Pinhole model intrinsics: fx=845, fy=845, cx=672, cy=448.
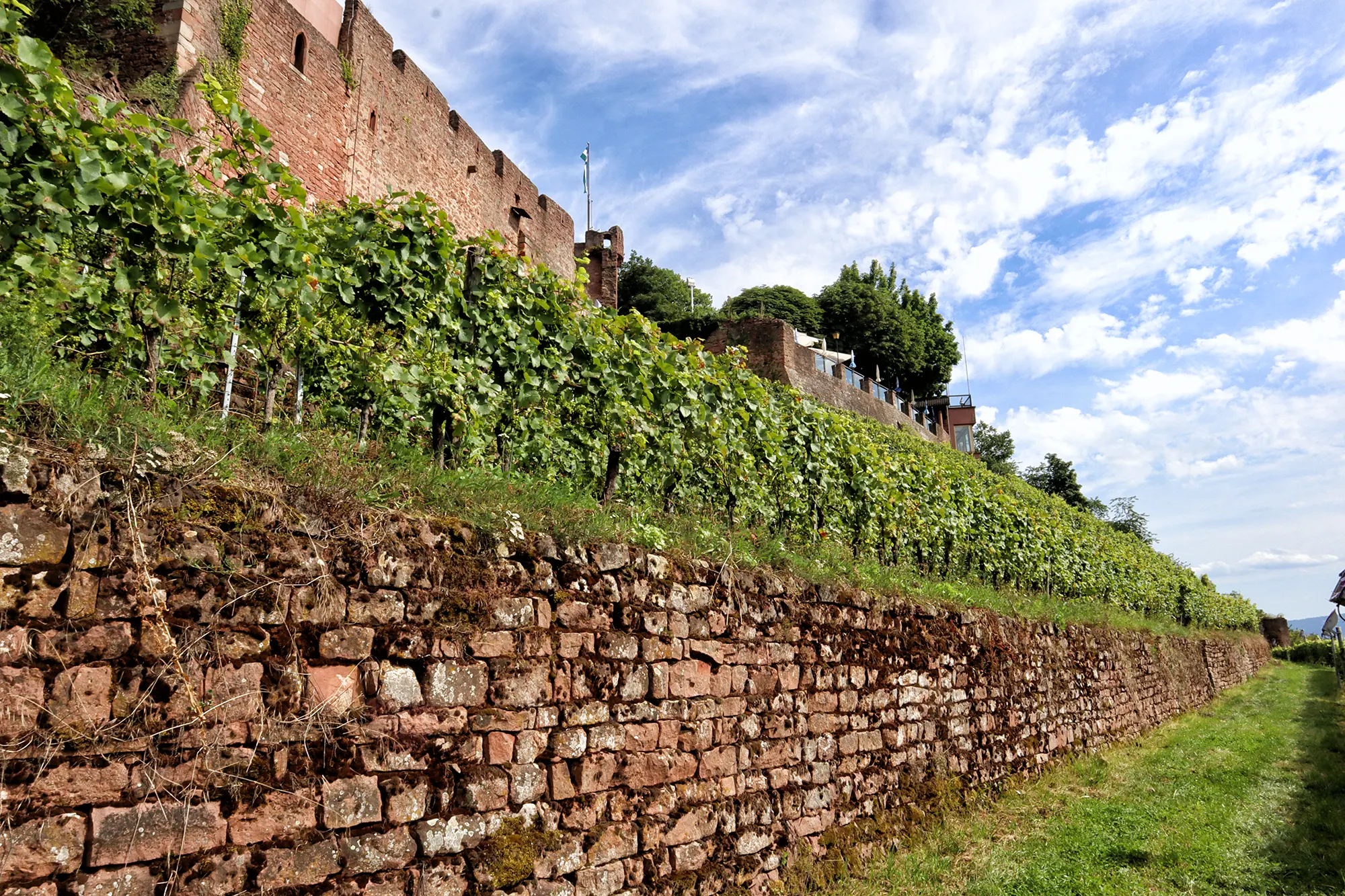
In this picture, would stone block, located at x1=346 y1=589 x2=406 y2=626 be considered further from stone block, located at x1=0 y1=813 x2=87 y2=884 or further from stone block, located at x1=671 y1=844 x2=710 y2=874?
stone block, located at x1=671 y1=844 x2=710 y2=874

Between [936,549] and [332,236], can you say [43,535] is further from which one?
[936,549]

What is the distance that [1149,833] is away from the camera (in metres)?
7.80

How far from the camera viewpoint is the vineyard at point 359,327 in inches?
137

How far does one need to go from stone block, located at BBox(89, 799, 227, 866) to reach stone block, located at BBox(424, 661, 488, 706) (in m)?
0.91

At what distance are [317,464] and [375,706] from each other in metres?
1.06

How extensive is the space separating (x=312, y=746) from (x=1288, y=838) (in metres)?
9.03

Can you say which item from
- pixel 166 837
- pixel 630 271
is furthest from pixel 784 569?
pixel 630 271

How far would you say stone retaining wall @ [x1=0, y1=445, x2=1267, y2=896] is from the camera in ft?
8.50

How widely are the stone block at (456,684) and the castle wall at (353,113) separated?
9884 mm

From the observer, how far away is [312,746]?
123 inches

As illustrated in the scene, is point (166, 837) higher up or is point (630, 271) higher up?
point (630, 271)

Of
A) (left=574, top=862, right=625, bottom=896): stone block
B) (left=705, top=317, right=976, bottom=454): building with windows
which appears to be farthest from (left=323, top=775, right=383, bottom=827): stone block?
(left=705, top=317, right=976, bottom=454): building with windows

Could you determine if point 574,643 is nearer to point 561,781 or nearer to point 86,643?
point 561,781

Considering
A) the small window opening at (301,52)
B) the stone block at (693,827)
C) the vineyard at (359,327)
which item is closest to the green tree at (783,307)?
the small window opening at (301,52)
